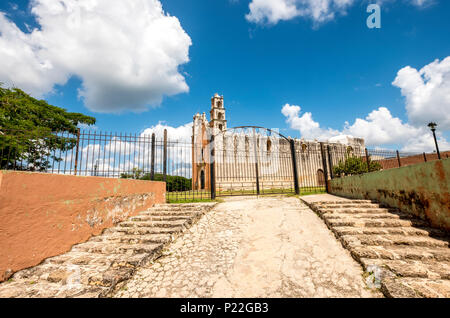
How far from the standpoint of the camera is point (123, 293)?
2678 millimetres

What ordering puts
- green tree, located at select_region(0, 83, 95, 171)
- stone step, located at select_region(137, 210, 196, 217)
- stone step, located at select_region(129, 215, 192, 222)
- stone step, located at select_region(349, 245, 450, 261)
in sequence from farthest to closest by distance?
green tree, located at select_region(0, 83, 95, 171)
stone step, located at select_region(137, 210, 196, 217)
stone step, located at select_region(129, 215, 192, 222)
stone step, located at select_region(349, 245, 450, 261)

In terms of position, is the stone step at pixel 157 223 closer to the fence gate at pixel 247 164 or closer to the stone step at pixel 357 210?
the stone step at pixel 357 210

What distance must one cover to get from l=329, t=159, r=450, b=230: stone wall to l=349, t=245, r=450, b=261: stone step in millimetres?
1009

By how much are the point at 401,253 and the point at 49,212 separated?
610 centimetres

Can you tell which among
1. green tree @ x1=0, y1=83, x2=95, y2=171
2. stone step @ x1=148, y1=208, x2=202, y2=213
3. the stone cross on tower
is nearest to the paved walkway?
stone step @ x1=148, y1=208, x2=202, y2=213

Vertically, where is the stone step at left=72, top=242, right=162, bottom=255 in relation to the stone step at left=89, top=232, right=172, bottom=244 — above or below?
below

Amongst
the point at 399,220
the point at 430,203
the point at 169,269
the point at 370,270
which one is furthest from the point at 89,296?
the point at 430,203

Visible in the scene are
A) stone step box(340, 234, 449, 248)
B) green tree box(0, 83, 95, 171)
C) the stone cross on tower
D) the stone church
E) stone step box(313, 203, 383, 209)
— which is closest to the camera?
stone step box(340, 234, 449, 248)

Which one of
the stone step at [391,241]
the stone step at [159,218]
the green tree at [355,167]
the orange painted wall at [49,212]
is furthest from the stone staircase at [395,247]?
the green tree at [355,167]

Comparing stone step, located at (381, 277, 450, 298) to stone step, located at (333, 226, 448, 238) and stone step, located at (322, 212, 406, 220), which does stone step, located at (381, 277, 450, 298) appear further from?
stone step, located at (322, 212, 406, 220)

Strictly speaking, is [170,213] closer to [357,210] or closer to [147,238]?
[147,238]

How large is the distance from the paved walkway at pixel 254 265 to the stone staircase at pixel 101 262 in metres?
0.20

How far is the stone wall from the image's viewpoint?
3.95 m

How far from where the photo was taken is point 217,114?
30.2 metres
